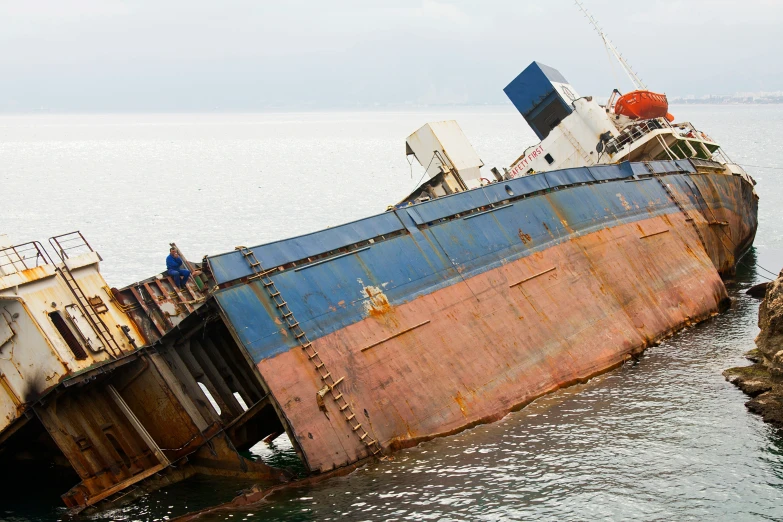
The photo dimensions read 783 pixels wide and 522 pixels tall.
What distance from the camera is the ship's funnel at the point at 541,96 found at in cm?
3453

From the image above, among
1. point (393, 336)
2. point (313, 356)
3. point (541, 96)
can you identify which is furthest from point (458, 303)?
point (541, 96)

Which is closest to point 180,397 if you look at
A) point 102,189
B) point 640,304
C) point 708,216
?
point 640,304

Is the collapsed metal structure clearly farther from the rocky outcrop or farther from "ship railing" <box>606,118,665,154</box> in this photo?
"ship railing" <box>606,118,665,154</box>

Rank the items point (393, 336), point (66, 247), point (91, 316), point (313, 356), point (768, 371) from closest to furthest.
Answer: point (313, 356) → point (91, 316) → point (393, 336) → point (768, 371) → point (66, 247)

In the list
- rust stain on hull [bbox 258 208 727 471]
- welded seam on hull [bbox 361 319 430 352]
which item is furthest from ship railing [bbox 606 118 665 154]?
welded seam on hull [bbox 361 319 430 352]

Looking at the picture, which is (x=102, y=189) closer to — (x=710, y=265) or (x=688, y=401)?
(x=710, y=265)

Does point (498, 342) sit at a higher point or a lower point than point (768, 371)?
higher

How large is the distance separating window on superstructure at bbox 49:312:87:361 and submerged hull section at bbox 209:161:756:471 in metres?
3.27

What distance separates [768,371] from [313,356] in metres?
11.3

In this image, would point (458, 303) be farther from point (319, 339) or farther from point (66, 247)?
point (66, 247)

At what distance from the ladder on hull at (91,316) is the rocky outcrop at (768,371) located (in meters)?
14.7

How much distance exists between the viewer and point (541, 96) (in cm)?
3500

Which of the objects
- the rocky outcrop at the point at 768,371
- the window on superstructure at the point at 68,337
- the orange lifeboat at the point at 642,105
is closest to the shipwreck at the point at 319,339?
the window on superstructure at the point at 68,337

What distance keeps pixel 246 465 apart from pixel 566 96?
25.0 m
